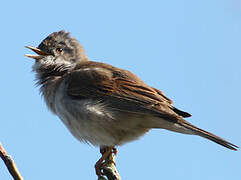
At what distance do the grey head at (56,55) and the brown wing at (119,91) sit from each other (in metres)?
0.49

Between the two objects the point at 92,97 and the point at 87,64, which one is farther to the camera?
the point at 87,64

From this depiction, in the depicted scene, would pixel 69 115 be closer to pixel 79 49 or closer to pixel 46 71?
pixel 46 71

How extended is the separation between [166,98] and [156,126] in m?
0.66

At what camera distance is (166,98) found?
596 centimetres

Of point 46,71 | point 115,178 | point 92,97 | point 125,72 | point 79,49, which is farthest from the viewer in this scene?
point 79,49

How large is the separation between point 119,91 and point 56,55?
5.35 feet

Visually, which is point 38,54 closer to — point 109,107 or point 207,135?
point 109,107

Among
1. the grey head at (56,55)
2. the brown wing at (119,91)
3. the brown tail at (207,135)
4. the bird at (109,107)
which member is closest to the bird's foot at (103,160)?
the bird at (109,107)

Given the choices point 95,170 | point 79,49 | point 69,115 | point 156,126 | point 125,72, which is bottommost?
point 95,170

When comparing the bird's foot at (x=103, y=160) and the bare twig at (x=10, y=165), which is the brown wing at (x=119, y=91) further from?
the bare twig at (x=10, y=165)

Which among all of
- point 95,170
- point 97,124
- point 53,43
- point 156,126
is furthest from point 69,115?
point 53,43

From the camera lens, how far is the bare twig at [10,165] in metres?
3.07

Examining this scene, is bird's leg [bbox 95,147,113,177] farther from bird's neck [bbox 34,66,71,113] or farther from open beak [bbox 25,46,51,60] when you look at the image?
open beak [bbox 25,46,51,60]

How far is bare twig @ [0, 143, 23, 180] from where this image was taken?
3.07m
